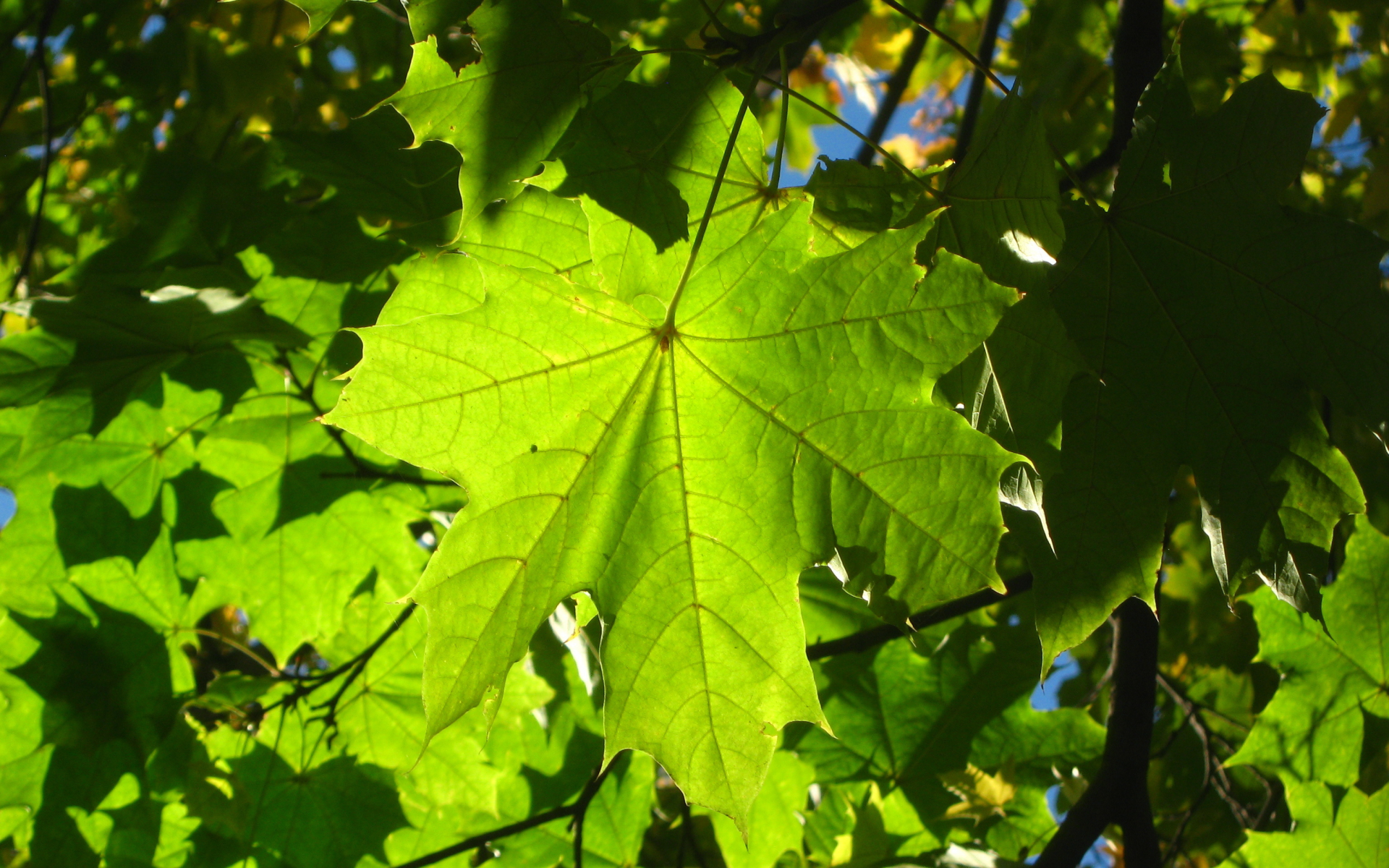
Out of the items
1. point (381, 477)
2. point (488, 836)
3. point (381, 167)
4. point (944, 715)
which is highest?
point (381, 167)

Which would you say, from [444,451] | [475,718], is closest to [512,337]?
[444,451]

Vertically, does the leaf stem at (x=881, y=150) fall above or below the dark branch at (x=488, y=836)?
above

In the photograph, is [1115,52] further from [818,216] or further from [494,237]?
[494,237]

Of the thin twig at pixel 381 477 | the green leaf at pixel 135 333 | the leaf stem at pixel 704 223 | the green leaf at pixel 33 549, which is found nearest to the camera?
the leaf stem at pixel 704 223

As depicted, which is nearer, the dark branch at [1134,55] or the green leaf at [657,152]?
the green leaf at [657,152]

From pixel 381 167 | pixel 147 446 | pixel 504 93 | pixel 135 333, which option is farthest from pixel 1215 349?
pixel 147 446

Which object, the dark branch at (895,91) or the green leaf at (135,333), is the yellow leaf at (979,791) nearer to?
the green leaf at (135,333)

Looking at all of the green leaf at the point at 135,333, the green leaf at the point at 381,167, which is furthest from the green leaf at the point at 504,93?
the green leaf at the point at 135,333

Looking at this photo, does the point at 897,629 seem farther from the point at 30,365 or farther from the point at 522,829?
the point at 30,365
